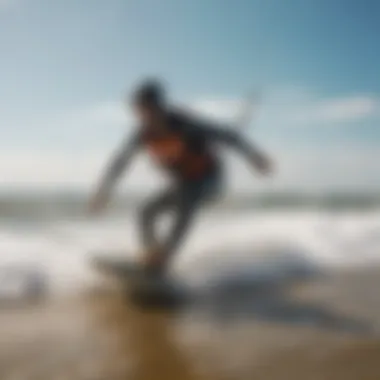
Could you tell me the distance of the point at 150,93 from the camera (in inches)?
122

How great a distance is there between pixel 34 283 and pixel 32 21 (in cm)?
130

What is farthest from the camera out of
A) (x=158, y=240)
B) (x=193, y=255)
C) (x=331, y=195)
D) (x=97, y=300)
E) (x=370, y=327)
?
(x=331, y=195)

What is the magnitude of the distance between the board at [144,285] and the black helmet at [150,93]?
32.3 inches

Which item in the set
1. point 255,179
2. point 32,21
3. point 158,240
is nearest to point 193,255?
point 158,240

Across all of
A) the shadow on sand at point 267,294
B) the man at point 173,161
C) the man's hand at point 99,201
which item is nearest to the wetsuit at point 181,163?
the man at point 173,161

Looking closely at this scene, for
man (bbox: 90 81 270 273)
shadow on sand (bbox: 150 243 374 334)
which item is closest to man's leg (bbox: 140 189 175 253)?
man (bbox: 90 81 270 273)

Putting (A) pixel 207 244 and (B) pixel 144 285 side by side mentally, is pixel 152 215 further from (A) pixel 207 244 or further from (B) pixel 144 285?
(A) pixel 207 244

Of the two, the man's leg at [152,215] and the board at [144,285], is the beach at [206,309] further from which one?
the man's leg at [152,215]

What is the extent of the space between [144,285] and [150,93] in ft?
3.10

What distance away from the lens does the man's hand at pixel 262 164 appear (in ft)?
10.3

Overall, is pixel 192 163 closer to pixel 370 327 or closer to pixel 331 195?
pixel 370 327

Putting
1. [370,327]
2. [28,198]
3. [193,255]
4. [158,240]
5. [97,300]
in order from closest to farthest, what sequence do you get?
[370,327]
[97,300]
[158,240]
[193,255]
[28,198]

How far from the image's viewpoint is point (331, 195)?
16.2 ft

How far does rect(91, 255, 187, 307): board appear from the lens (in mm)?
3039
